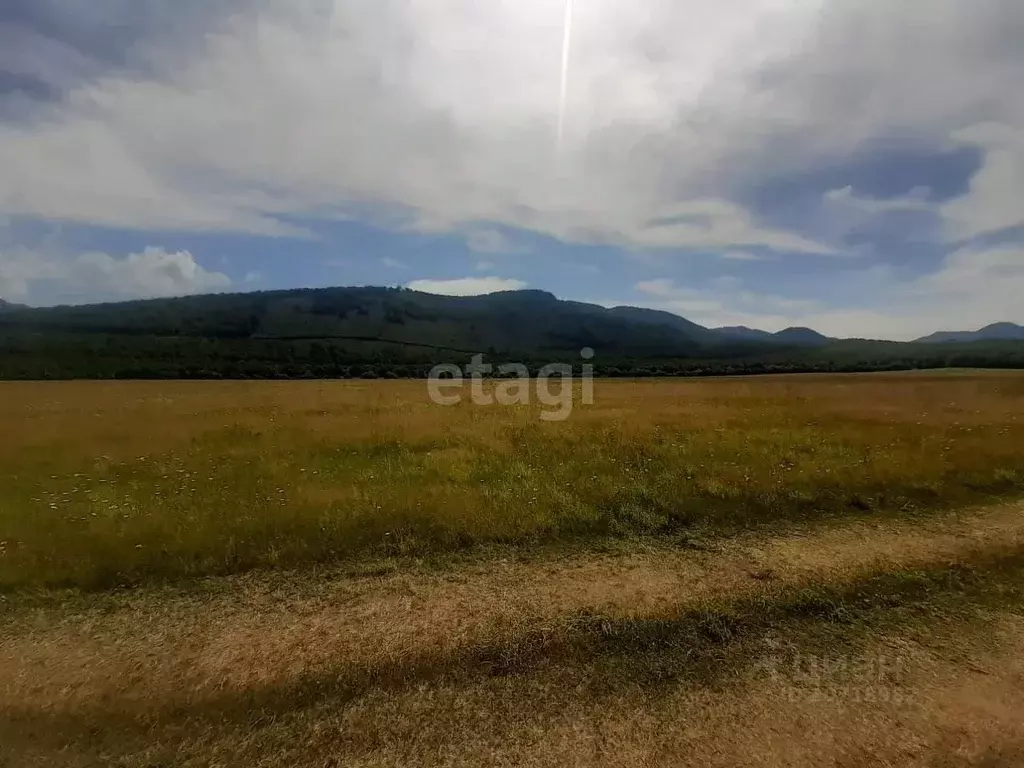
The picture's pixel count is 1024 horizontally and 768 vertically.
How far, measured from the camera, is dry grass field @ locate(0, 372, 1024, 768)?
7.36 meters

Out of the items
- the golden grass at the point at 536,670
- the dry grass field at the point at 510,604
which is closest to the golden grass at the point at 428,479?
A: the dry grass field at the point at 510,604

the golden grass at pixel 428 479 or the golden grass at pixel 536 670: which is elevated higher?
the golden grass at pixel 428 479

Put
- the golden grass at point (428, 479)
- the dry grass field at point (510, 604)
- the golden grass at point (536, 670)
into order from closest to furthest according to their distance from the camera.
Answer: the golden grass at point (536, 670), the dry grass field at point (510, 604), the golden grass at point (428, 479)

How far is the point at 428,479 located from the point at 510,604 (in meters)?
7.51

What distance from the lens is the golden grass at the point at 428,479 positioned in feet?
42.5

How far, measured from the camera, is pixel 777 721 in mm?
7586

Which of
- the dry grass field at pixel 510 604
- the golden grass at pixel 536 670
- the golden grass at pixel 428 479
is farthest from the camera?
the golden grass at pixel 428 479

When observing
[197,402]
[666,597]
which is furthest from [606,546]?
[197,402]

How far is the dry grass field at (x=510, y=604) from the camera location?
7.36 meters

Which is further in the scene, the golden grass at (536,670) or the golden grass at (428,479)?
the golden grass at (428,479)

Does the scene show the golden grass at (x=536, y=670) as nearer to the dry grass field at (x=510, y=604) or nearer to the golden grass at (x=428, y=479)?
the dry grass field at (x=510, y=604)

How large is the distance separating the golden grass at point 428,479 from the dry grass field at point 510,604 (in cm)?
12

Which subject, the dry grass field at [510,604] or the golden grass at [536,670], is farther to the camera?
the dry grass field at [510,604]

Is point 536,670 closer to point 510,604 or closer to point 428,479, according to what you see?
point 510,604
